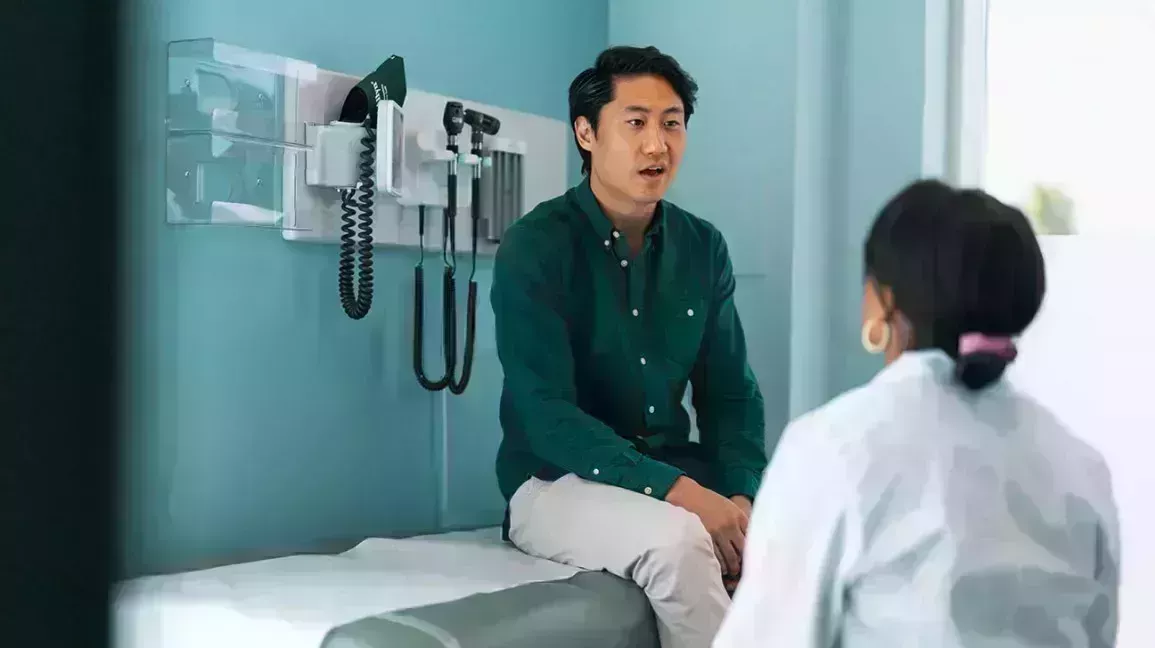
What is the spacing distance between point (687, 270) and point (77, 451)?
0.87m

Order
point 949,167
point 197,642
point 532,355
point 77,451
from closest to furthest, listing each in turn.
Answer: point 77,451
point 949,167
point 197,642
point 532,355

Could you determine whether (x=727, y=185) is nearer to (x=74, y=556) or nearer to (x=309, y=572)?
(x=309, y=572)

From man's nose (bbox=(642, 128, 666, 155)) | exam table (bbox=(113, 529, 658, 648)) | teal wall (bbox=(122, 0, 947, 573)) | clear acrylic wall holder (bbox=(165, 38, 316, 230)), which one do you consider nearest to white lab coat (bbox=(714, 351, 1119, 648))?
teal wall (bbox=(122, 0, 947, 573))

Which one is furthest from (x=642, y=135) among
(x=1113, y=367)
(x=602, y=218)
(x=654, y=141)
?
(x=1113, y=367)

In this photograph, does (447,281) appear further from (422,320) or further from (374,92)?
(374,92)

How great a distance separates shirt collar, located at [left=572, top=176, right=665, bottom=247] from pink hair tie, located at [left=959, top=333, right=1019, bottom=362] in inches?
24.8

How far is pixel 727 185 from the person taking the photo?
48.3 inches

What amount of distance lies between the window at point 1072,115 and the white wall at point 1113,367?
3cm

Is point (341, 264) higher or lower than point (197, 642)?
higher

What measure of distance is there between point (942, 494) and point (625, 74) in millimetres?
704

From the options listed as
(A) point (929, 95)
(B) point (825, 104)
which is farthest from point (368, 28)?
(A) point (929, 95)

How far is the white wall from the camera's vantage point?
2.38ft

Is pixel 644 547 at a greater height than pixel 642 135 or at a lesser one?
lesser

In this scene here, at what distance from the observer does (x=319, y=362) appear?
1.28 m
